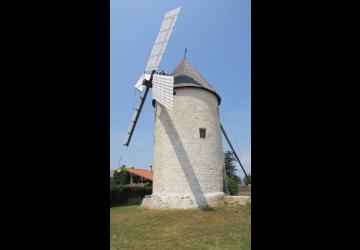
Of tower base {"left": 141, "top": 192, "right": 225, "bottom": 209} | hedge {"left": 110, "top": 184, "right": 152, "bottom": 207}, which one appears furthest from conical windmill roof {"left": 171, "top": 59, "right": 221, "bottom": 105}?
hedge {"left": 110, "top": 184, "right": 152, "bottom": 207}

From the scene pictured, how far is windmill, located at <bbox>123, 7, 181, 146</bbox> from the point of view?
13.4 metres

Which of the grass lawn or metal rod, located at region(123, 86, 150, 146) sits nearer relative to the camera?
the grass lawn

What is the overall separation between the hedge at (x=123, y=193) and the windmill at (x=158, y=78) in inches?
169

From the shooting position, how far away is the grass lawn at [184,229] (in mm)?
7312

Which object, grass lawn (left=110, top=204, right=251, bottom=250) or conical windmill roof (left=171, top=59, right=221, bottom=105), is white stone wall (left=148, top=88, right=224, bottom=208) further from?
grass lawn (left=110, top=204, right=251, bottom=250)

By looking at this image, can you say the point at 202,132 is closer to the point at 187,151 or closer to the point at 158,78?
the point at 187,151

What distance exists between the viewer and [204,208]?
12.4 meters

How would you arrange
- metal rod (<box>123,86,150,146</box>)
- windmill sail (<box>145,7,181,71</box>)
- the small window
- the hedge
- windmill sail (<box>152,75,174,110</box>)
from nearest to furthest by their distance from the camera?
windmill sail (<box>152,75,174,110</box>), the small window, windmill sail (<box>145,7,181,71</box>), metal rod (<box>123,86,150,146</box>), the hedge

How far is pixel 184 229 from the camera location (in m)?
9.15

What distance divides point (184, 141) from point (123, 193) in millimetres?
7464

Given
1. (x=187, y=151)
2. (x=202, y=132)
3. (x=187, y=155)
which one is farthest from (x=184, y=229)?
(x=202, y=132)

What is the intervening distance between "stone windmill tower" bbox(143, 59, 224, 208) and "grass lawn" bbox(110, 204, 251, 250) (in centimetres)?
86

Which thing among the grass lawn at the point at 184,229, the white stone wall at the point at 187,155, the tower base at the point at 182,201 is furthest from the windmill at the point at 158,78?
the grass lawn at the point at 184,229
